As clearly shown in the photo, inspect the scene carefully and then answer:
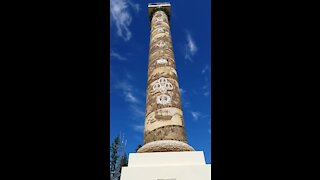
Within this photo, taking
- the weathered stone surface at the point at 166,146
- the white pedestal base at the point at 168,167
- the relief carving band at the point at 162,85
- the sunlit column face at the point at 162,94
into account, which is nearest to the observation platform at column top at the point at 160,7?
the sunlit column face at the point at 162,94

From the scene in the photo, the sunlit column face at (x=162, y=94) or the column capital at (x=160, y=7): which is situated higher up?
the column capital at (x=160, y=7)

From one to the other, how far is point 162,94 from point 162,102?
32cm

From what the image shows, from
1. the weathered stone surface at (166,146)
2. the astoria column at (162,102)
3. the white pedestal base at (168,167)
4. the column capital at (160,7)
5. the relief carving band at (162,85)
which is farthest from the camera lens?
the column capital at (160,7)

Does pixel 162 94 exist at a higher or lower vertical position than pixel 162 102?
higher

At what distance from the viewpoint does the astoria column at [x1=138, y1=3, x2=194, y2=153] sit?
27.9 ft

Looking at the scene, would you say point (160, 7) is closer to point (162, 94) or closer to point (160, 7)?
point (160, 7)

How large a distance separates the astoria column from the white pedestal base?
1.03ft

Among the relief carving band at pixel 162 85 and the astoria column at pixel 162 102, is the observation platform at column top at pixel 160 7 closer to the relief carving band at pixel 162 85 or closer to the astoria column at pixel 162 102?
the astoria column at pixel 162 102

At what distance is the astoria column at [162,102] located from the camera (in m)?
8.50

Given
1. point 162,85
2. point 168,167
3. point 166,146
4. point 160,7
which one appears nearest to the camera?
point 168,167

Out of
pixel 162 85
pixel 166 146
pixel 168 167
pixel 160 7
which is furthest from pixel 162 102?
pixel 160 7

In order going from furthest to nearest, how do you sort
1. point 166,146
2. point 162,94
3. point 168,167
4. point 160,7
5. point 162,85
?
1. point 160,7
2. point 162,85
3. point 162,94
4. point 166,146
5. point 168,167

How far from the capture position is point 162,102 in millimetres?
9398
